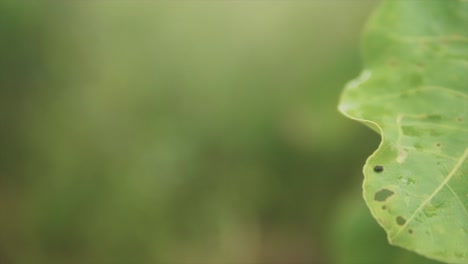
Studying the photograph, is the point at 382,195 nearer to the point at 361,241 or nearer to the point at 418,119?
the point at 418,119

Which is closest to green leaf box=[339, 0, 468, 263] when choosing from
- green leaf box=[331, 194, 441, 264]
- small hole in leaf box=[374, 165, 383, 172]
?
small hole in leaf box=[374, 165, 383, 172]

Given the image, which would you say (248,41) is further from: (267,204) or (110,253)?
(110,253)

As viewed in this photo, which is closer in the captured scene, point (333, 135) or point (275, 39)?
point (333, 135)

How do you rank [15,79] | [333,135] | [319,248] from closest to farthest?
[333,135]
[15,79]
[319,248]

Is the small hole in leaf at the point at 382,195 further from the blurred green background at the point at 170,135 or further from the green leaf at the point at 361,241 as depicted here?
the blurred green background at the point at 170,135

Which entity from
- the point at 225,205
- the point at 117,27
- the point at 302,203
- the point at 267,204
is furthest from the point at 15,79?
the point at 302,203

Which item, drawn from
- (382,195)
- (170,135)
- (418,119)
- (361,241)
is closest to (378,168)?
(382,195)

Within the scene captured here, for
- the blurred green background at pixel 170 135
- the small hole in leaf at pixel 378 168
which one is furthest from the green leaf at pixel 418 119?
the blurred green background at pixel 170 135
